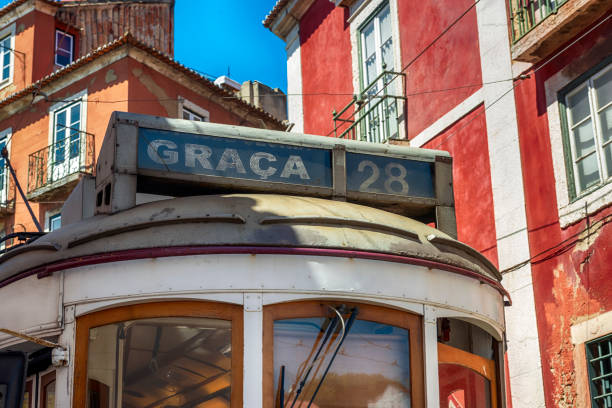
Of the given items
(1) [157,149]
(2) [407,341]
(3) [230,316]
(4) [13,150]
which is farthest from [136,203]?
(4) [13,150]

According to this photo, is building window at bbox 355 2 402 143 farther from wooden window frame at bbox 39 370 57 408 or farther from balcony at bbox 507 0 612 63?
wooden window frame at bbox 39 370 57 408

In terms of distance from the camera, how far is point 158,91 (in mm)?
24359

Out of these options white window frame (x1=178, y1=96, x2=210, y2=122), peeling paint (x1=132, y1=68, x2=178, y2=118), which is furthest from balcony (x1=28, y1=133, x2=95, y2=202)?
white window frame (x1=178, y1=96, x2=210, y2=122)

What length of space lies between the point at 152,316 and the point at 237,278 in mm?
501

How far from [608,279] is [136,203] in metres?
5.12

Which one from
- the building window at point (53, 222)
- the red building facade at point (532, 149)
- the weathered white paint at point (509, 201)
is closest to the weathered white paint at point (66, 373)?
the red building facade at point (532, 149)

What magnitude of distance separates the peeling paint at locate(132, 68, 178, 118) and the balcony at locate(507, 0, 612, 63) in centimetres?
1406

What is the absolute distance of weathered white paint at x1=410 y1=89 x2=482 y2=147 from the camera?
39.8 feet

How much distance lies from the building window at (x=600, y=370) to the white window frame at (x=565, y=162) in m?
1.28

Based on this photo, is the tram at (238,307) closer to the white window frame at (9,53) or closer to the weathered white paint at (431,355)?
the weathered white paint at (431,355)

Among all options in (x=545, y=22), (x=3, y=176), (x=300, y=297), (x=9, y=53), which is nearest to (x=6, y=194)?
(x=3, y=176)

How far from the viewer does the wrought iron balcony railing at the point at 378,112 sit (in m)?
14.0

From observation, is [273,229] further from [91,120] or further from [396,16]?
[91,120]

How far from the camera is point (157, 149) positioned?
636 centimetres
